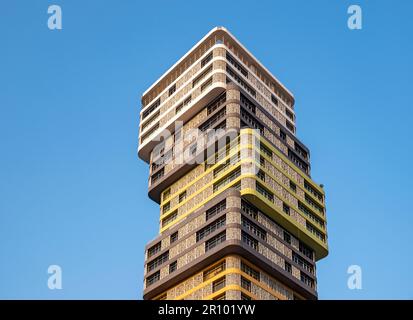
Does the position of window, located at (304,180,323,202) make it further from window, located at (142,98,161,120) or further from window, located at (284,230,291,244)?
window, located at (142,98,161,120)

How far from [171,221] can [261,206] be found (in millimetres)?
18683

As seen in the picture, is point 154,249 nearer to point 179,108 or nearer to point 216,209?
point 216,209

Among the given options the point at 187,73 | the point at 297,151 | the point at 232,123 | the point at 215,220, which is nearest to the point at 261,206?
the point at 215,220

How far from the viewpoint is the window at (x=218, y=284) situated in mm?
110881

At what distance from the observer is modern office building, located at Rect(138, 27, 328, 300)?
115 meters

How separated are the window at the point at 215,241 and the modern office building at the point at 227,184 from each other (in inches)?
7.9

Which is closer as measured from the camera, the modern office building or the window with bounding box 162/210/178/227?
the modern office building

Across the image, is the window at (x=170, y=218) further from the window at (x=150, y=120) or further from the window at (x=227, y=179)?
the window at (x=150, y=120)

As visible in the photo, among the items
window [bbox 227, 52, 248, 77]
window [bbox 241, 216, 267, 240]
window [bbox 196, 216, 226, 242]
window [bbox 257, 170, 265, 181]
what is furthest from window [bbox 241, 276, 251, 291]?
window [bbox 227, 52, 248, 77]

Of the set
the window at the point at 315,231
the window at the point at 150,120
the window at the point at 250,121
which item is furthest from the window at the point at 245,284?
the window at the point at 150,120

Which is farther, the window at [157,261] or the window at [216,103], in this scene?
the window at [216,103]

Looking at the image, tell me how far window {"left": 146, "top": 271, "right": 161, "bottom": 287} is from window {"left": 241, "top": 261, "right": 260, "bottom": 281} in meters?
17.1
